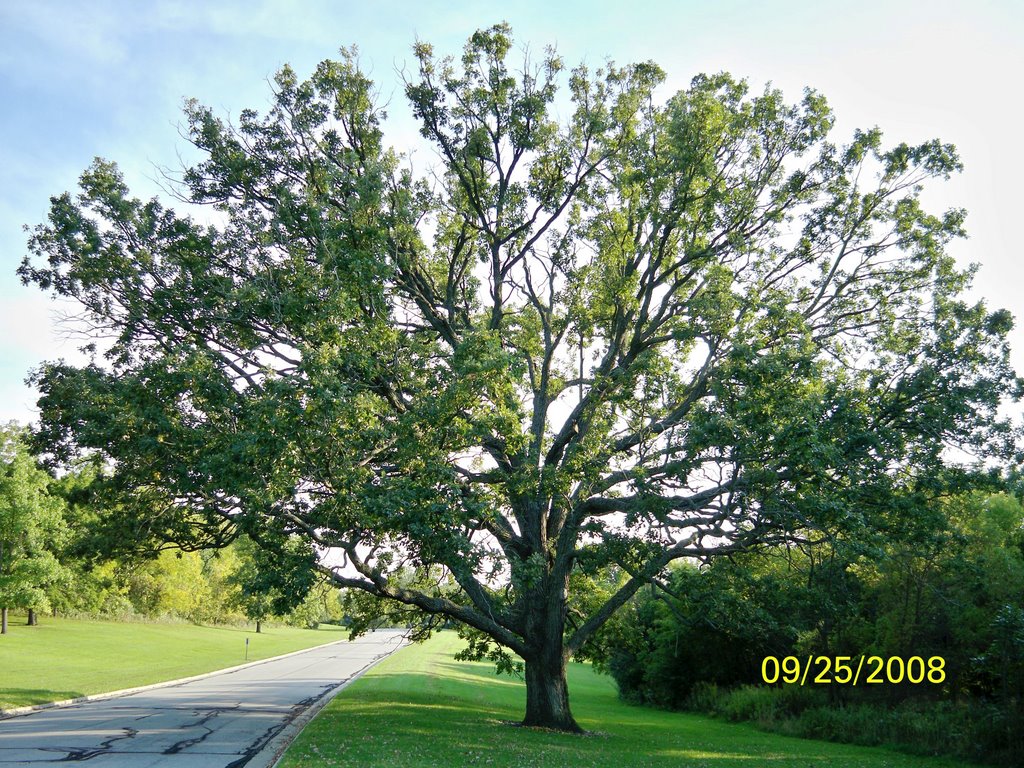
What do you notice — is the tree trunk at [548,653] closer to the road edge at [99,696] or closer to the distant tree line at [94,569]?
the distant tree line at [94,569]

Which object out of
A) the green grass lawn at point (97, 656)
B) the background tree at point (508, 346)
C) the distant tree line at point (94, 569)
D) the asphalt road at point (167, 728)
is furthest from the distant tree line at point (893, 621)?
the green grass lawn at point (97, 656)

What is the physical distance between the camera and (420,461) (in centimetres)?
1399

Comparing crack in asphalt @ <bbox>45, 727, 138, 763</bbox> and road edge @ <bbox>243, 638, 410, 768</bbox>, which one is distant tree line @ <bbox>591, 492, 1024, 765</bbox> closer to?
road edge @ <bbox>243, 638, 410, 768</bbox>

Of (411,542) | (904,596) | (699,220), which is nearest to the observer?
(411,542)

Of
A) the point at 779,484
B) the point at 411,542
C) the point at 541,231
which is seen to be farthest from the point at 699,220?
the point at 411,542

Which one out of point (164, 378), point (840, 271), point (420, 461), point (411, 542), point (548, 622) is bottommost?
point (548, 622)

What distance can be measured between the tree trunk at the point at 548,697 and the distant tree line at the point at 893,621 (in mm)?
3157

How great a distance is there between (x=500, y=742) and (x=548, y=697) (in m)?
3.44

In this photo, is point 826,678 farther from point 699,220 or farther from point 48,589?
point 48,589

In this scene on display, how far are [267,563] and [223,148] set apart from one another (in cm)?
979

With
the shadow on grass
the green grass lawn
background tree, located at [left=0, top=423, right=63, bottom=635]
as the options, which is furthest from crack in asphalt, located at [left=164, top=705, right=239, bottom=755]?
background tree, located at [left=0, top=423, right=63, bottom=635]

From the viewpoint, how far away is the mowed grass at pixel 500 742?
13.6m

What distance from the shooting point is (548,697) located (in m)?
19.3

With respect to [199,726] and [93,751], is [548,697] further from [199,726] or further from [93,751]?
[93,751]
